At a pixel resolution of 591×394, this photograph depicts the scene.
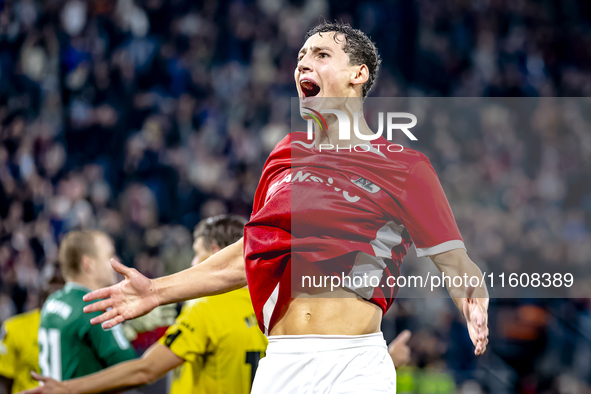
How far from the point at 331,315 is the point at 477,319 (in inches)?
20.1

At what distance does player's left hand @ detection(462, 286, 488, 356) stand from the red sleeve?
0.21m

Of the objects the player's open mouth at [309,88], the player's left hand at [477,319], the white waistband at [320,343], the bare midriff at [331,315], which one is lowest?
the white waistband at [320,343]

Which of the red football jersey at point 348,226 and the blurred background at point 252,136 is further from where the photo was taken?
the blurred background at point 252,136

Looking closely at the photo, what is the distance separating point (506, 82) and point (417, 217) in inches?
308

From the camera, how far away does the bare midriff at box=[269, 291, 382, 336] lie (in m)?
2.19

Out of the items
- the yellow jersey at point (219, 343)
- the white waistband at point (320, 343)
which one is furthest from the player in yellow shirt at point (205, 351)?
the white waistband at point (320, 343)

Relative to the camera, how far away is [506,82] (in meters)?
9.29

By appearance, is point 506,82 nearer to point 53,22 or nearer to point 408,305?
point 408,305

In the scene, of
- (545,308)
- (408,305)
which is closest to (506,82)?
(545,308)

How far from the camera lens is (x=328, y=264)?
7.20ft

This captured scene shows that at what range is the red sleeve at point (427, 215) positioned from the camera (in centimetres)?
217

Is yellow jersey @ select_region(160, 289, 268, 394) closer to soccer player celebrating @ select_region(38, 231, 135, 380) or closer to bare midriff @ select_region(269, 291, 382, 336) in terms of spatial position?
soccer player celebrating @ select_region(38, 231, 135, 380)

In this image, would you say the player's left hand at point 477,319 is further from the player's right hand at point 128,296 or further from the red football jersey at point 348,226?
A: the player's right hand at point 128,296

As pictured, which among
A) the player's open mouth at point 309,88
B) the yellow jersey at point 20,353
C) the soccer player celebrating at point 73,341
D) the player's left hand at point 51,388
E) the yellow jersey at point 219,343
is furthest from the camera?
the yellow jersey at point 20,353
